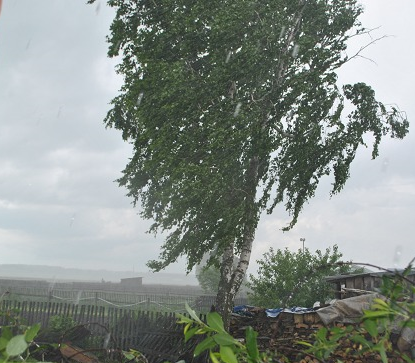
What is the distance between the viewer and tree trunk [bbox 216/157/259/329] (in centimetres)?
1437

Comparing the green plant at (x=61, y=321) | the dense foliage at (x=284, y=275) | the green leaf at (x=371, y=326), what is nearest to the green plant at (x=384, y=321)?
the green leaf at (x=371, y=326)

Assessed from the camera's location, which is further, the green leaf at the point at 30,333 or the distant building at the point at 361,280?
the distant building at the point at 361,280

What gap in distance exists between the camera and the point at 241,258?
49.8 ft

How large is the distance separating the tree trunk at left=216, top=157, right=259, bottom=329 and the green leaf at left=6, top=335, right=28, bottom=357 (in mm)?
13612

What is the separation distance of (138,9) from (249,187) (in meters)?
6.92

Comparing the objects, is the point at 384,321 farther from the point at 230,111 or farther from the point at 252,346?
the point at 230,111

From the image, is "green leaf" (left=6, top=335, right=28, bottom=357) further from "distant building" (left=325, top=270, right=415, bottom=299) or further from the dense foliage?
the dense foliage

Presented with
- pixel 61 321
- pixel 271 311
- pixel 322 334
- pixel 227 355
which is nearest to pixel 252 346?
pixel 227 355

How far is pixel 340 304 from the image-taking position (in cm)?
1045

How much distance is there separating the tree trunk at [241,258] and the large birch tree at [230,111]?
0.03 m

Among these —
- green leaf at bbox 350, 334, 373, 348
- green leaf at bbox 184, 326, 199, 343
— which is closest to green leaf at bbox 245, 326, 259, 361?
green leaf at bbox 184, 326, 199, 343

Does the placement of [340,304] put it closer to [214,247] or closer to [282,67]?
[214,247]

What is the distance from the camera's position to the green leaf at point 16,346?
706 mm

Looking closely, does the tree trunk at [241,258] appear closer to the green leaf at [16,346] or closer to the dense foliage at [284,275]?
the dense foliage at [284,275]
